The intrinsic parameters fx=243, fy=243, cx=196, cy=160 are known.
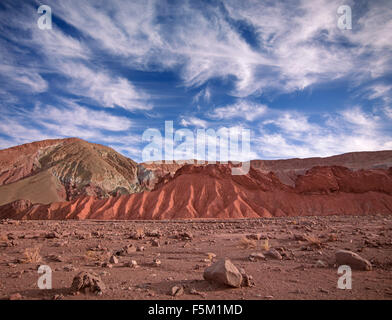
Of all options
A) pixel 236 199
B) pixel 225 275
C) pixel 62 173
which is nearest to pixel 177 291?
pixel 225 275

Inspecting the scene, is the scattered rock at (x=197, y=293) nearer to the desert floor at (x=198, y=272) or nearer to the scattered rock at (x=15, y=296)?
the desert floor at (x=198, y=272)

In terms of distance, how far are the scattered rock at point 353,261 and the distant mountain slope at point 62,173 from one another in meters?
54.5

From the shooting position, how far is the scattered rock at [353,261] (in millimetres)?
5468

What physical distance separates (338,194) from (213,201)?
78.1ft

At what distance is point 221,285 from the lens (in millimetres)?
4496

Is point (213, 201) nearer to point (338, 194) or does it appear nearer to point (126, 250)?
point (338, 194)

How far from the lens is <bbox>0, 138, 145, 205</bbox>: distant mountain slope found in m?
60.7

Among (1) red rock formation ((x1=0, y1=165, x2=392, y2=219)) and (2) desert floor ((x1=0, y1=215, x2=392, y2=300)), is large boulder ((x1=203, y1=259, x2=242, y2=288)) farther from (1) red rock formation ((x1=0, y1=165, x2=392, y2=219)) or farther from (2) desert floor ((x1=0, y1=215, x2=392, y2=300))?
(1) red rock formation ((x1=0, y1=165, x2=392, y2=219))

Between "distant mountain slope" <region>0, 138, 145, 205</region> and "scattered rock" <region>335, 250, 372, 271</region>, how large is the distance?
54462mm

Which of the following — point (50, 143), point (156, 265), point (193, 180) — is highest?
point (50, 143)

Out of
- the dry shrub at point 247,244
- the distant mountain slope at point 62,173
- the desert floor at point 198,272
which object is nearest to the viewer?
the desert floor at point 198,272

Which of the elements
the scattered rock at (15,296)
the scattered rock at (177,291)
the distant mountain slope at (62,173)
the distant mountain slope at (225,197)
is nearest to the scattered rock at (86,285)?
the scattered rock at (15,296)

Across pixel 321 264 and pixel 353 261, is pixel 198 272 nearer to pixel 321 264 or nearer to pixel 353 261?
pixel 321 264
